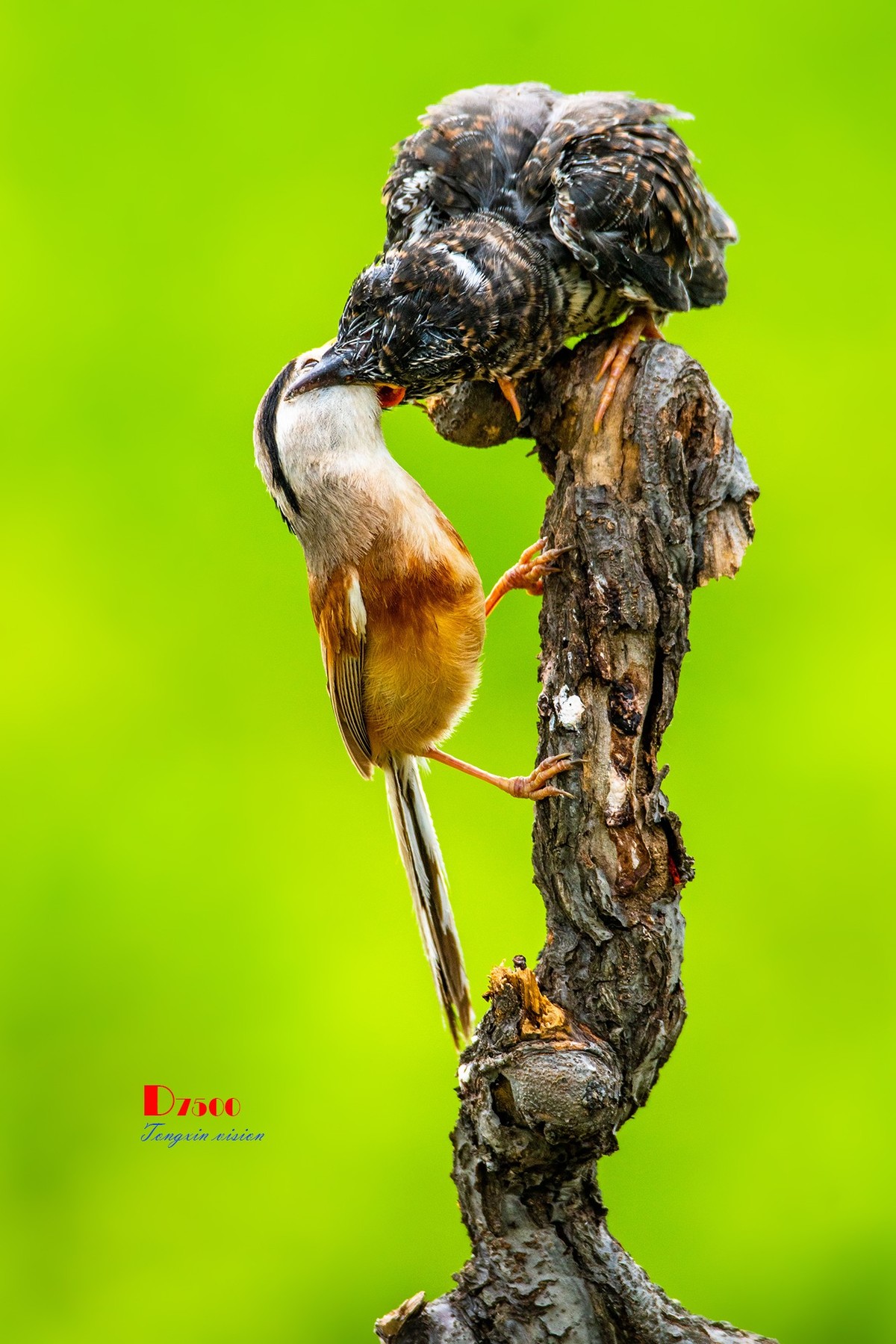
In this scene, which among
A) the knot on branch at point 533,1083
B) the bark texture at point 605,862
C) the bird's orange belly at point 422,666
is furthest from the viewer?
the bird's orange belly at point 422,666

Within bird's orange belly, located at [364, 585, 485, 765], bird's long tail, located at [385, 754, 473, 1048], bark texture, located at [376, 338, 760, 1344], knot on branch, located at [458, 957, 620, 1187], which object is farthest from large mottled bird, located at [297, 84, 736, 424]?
knot on branch, located at [458, 957, 620, 1187]

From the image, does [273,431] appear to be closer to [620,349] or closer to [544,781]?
[620,349]

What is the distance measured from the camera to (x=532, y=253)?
1889 mm

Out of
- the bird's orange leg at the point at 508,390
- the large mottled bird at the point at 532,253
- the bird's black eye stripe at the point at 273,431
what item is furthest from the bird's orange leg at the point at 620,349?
the bird's black eye stripe at the point at 273,431

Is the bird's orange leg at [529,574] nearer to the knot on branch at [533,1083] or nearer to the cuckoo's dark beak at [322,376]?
the cuckoo's dark beak at [322,376]

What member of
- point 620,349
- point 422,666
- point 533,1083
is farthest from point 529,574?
point 533,1083

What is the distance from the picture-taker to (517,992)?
1.75 m

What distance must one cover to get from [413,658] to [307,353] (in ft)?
1.46

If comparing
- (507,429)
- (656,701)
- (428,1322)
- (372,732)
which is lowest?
(428,1322)

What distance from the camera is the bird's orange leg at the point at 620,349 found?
1.83m

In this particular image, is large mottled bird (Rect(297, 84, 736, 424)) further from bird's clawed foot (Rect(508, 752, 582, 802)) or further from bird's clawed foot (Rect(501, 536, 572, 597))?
bird's clawed foot (Rect(508, 752, 582, 802))

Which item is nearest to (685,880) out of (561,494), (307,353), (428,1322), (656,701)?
(656,701)

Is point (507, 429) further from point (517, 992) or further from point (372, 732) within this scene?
point (517, 992)

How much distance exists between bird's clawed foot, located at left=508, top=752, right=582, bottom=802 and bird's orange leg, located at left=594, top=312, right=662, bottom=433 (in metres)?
0.45
